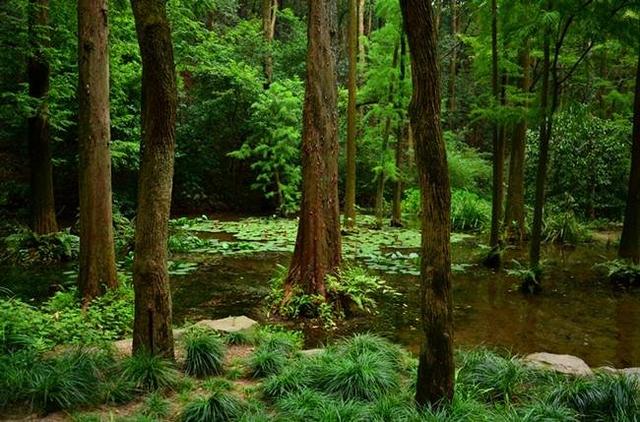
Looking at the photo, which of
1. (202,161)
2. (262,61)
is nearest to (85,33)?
(202,161)

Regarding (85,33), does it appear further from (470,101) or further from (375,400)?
(470,101)

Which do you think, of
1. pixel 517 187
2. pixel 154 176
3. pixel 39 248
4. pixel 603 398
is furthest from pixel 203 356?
pixel 517 187

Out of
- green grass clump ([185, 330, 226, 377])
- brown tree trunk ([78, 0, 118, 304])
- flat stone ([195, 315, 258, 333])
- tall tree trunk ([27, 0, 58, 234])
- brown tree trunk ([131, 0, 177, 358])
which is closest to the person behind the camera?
brown tree trunk ([131, 0, 177, 358])

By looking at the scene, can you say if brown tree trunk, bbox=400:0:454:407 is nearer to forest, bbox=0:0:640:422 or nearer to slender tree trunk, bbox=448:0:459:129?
forest, bbox=0:0:640:422

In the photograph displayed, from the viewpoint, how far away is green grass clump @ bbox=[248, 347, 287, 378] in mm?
4953

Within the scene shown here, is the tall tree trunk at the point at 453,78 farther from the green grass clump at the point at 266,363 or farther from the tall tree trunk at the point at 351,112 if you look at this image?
the green grass clump at the point at 266,363

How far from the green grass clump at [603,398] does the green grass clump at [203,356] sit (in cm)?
290

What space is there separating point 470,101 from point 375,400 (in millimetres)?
27619

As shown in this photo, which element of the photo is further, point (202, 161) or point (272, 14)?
point (272, 14)

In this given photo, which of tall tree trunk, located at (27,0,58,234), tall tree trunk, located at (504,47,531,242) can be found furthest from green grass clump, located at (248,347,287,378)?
tall tree trunk, located at (504,47,531,242)

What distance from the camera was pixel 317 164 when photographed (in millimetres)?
7758

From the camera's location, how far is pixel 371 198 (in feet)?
73.7

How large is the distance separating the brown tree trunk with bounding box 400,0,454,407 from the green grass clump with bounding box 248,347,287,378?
1786mm

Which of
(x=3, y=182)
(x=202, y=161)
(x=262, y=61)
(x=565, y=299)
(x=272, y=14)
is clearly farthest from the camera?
(x=272, y=14)
